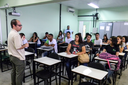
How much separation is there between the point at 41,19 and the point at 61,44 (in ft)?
7.20

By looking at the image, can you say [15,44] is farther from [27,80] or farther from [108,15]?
[108,15]

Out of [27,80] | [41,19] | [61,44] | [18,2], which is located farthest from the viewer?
[41,19]

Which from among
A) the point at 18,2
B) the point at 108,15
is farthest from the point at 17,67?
the point at 108,15

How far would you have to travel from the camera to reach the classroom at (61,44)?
2043 millimetres

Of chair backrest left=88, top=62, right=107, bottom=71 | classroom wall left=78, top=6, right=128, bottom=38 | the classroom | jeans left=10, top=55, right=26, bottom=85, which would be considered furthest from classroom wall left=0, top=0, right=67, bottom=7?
classroom wall left=78, top=6, right=128, bottom=38

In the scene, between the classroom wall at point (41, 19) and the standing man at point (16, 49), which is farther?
the classroom wall at point (41, 19)

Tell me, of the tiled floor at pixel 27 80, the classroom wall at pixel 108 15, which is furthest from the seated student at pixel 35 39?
the classroom wall at pixel 108 15

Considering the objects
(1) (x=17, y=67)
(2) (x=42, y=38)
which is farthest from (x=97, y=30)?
(1) (x=17, y=67)

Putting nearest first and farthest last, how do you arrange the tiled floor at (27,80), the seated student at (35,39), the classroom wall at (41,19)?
the tiled floor at (27,80), the classroom wall at (41,19), the seated student at (35,39)

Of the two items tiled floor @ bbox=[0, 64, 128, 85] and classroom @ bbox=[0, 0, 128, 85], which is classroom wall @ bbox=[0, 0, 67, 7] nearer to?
classroom @ bbox=[0, 0, 128, 85]

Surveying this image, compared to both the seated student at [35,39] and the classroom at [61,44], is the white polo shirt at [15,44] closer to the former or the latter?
the classroom at [61,44]

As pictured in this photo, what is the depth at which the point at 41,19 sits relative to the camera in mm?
6043

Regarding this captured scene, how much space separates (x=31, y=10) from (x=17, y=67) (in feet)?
13.5

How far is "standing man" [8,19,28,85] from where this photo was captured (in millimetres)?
1915
